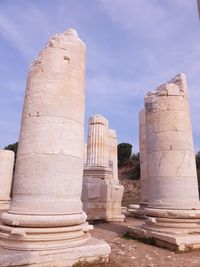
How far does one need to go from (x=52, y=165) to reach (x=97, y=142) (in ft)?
34.0

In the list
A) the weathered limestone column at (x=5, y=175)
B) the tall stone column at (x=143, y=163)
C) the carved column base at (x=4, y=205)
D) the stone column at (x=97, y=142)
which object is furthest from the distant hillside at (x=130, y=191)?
the stone column at (x=97, y=142)

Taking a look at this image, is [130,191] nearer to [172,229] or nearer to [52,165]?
[172,229]

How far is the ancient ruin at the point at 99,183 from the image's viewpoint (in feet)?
44.3

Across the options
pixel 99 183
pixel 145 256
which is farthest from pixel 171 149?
pixel 99 183

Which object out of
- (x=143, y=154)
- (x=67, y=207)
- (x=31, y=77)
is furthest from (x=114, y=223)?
(x=31, y=77)

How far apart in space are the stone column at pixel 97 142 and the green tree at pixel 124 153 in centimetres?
4690

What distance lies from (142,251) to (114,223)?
641 cm

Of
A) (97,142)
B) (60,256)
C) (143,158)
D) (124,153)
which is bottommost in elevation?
(60,256)

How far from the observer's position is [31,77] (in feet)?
21.8

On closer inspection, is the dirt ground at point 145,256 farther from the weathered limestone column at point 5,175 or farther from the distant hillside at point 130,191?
the distant hillside at point 130,191

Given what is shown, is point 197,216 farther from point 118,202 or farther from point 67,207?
point 118,202

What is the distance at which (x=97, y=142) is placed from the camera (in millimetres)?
16031

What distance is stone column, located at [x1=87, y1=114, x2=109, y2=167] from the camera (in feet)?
51.5

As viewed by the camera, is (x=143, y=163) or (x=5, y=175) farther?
(x=5, y=175)
